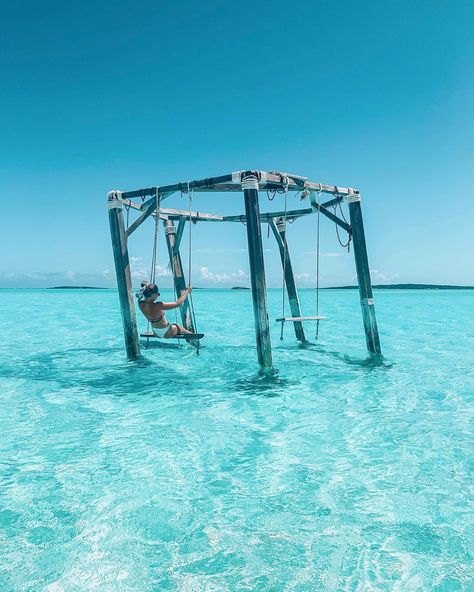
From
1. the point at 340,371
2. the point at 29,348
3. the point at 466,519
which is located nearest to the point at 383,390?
the point at 340,371

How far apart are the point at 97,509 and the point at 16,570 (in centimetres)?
101

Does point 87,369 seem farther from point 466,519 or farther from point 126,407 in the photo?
point 466,519

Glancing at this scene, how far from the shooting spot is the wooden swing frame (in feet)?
29.1

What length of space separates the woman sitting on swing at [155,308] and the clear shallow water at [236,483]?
3.96ft

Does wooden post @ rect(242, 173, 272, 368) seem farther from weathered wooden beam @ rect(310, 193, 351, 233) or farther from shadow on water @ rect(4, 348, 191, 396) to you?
weathered wooden beam @ rect(310, 193, 351, 233)

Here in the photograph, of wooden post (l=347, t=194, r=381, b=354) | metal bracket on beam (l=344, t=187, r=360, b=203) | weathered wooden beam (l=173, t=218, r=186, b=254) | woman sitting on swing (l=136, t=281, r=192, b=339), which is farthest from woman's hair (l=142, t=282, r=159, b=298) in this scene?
metal bracket on beam (l=344, t=187, r=360, b=203)

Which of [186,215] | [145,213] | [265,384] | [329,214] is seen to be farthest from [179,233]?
[265,384]

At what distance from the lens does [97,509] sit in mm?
4371

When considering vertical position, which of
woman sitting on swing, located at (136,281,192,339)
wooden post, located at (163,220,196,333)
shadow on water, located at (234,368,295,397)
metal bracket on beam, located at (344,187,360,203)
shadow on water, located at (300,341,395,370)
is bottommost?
shadow on water, located at (300,341,395,370)

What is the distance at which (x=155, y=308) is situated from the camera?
1016 centimetres

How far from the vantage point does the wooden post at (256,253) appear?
8734 millimetres

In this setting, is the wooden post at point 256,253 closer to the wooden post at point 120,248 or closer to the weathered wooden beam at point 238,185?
the weathered wooden beam at point 238,185

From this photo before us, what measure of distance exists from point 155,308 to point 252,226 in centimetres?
330

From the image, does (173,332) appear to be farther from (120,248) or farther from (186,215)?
(186,215)
